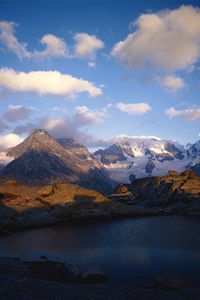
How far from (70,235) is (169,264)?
40941 mm

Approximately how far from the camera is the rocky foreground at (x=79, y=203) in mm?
116875

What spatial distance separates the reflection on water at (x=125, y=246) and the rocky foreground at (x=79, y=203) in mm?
10631

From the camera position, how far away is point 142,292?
145 feet

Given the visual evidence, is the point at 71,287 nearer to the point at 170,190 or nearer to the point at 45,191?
the point at 45,191

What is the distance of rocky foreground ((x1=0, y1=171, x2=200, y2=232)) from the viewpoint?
383 ft

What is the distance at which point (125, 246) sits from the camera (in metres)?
Answer: 78.1

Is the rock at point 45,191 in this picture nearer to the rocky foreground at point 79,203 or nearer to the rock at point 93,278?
the rocky foreground at point 79,203

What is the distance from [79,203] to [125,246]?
183ft

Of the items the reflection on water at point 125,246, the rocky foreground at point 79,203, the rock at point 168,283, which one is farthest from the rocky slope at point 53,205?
the rock at point 168,283

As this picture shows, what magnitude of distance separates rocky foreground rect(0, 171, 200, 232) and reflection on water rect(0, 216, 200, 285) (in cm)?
1063

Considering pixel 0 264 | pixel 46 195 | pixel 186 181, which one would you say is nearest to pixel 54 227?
pixel 46 195

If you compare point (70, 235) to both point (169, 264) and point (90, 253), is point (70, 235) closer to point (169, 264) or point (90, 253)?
point (90, 253)

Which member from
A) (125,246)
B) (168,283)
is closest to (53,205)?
(125,246)

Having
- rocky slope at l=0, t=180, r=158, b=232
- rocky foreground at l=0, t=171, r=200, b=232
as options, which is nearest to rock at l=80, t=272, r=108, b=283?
rocky foreground at l=0, t=171, r=200, b=232
